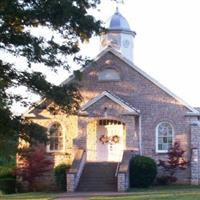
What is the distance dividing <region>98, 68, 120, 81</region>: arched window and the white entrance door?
8.14 ft

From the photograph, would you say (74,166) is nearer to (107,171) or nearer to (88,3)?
(107,171)

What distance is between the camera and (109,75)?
130 feet

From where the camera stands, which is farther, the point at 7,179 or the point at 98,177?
the point at 7,179

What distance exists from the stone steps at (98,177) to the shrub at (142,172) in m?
1.04

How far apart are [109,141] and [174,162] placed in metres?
4.47

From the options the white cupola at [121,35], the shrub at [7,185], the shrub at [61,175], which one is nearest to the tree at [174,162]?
the shrub at [61,175]

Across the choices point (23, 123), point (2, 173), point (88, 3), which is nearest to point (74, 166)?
point (2, 173)

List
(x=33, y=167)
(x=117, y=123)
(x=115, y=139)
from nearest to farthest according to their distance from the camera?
(x=33, y=167) < (x=117, y=123) < (x=115, y=139)

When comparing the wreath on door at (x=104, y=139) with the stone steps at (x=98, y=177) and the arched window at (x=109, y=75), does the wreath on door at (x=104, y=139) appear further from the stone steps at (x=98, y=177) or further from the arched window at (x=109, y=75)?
the arched window at (x=109, y=75)

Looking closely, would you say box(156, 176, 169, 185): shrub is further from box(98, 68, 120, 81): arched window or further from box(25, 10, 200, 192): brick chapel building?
box(98, 68, 120, 81): arched window

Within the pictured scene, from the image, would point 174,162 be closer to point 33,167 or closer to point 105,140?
point 105,140

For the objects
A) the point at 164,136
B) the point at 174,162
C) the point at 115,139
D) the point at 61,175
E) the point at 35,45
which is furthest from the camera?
the point at 115,139

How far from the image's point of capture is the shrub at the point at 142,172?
118 ft

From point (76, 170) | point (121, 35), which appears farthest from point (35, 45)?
point (121, 35)
